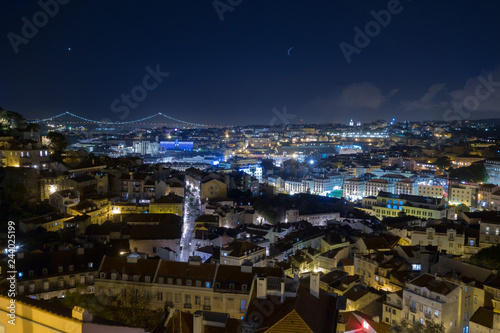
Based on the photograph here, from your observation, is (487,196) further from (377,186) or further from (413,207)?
(377,186)

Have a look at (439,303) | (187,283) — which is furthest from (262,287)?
(439,303)

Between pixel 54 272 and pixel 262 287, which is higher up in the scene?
pixel 262 287

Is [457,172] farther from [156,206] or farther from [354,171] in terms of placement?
[156,206]

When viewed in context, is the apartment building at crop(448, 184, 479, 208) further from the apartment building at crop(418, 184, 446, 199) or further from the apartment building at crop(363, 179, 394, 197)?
the apartment building at crop(363, 179, 394, 197)

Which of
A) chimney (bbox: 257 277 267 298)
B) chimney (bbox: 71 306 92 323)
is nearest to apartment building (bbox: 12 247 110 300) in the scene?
chimney (bbox: 257 277 267 298)

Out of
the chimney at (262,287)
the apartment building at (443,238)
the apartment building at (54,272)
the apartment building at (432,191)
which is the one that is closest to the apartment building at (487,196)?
the apartment building at (432,191)

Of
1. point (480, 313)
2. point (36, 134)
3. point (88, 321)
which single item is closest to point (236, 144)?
point (36, 134)

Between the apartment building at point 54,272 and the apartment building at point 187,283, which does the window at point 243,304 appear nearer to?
the apartment building at point 187,283

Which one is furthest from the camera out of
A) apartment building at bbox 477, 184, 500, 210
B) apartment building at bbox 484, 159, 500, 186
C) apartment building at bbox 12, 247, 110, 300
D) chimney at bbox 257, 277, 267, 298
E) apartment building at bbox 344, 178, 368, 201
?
apartment building at bbox 344, 178, 368, 201

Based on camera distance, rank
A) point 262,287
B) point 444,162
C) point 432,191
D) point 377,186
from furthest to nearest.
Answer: point 444,162, point 377,186, point 432,191, point 262,287

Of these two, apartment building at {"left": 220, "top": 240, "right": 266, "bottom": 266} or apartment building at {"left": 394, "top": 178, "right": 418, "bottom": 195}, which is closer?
apartment building at {"left": 220, "top": 240, "right": 266, "bottom": 266}
